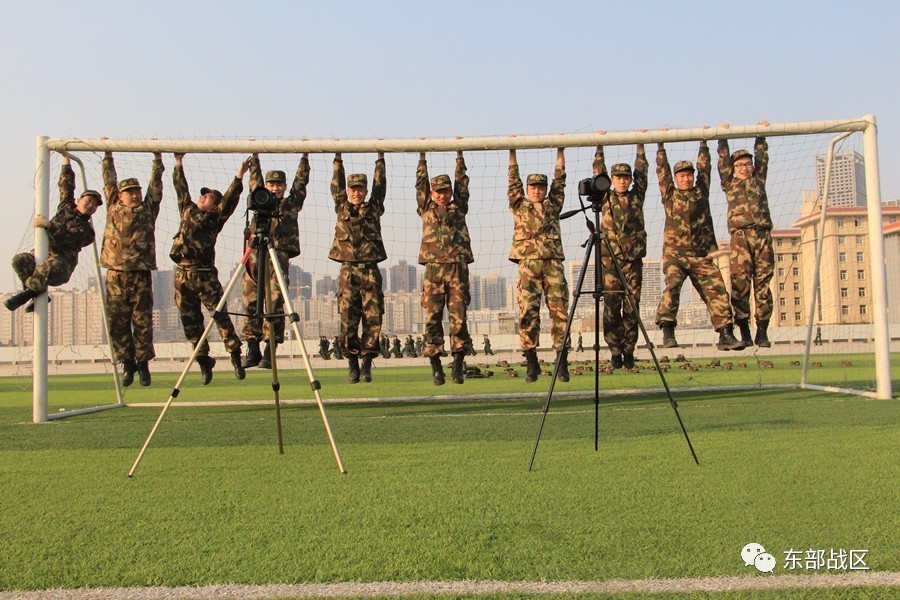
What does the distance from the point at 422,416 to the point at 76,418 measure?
19.5ft

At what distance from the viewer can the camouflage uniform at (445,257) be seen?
11320 millimetres

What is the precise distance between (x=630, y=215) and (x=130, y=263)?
7.75m

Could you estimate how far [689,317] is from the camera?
568 inches

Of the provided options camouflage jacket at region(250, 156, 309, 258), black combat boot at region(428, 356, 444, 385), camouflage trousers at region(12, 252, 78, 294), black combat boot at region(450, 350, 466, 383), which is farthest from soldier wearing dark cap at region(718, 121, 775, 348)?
camouflage trousers at region(12, 252, 78, 294)

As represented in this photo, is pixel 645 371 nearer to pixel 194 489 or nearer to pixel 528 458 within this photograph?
pixel 528 458

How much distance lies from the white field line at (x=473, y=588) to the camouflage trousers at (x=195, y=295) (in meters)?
7.86

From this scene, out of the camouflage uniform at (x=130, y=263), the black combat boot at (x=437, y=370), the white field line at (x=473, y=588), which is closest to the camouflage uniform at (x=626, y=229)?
the black combat boot at (x=437, y=370)

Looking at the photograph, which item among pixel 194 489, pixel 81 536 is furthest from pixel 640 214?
pixel 81 536

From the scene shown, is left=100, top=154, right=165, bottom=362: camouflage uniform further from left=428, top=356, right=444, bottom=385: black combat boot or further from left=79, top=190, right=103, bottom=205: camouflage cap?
left=428, top=356, right=444, bottom=385: black combat boot

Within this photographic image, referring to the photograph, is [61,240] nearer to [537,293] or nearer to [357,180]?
[357,180]

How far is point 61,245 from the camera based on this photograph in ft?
38.7

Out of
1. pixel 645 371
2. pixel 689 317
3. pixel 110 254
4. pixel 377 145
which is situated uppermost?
pixel 377 145

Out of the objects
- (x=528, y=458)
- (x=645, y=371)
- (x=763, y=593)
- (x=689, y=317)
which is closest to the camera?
(x=763, y=593)

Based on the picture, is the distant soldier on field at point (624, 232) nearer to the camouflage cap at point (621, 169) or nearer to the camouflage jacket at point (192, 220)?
the camouflage cap at point (621, 169)
